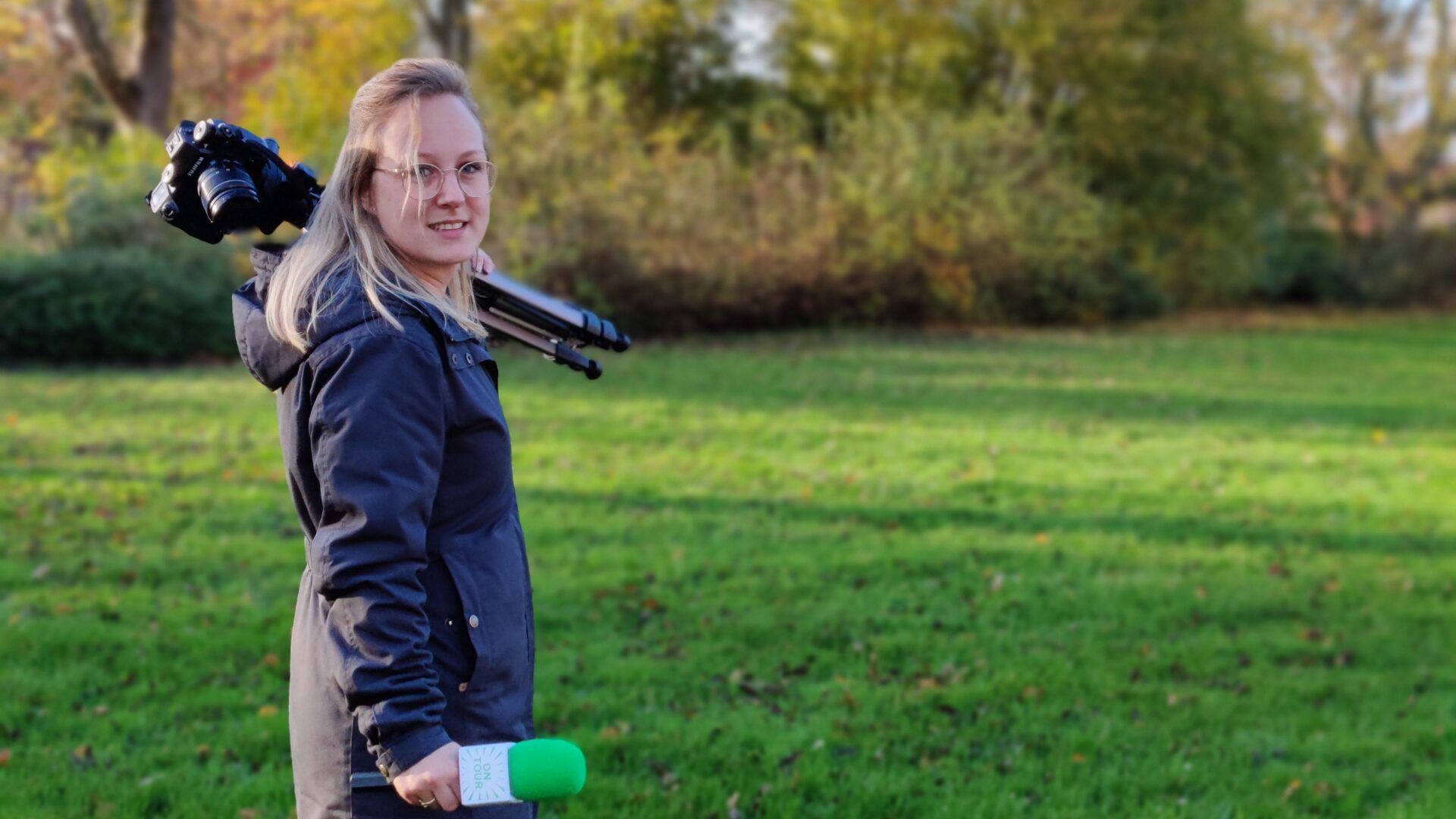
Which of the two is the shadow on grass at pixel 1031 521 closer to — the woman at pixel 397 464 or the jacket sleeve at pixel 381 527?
the woman at pixel 397 464

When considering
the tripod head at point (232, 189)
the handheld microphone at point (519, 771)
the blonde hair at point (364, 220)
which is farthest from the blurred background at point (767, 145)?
the handheld microphone at point (519, 771)

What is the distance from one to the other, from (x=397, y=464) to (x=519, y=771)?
52 cm

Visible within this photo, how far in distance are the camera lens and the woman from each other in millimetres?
111

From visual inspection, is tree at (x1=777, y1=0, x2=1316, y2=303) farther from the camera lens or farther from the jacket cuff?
the jacket cuff

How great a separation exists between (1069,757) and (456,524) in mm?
3698

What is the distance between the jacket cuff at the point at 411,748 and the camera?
2.01 meters

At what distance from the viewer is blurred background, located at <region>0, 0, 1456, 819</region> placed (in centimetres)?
530

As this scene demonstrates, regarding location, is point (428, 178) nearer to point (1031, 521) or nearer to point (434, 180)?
point (434, 180)

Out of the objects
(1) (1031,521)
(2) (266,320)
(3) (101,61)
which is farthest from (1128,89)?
(2) (266,320)

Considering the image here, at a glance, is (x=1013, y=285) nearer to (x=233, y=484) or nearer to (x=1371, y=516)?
(x=1371, y=516)

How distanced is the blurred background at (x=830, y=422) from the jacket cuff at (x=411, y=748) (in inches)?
104

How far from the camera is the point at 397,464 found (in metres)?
2.01

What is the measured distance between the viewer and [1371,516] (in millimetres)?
9922

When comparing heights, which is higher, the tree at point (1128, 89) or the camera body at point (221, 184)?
the tree at point (1128, 89)
